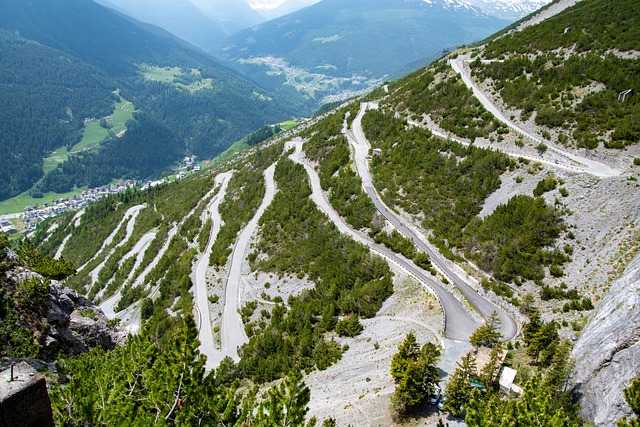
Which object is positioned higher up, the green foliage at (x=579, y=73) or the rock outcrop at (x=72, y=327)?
the green foliage at (x=579, y=73)

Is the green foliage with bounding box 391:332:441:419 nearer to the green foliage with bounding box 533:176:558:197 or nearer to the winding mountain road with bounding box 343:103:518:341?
the winding mountain road with bounding box 343:103:518:341

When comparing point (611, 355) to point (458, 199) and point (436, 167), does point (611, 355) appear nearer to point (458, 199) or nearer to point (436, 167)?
point (458, 199)

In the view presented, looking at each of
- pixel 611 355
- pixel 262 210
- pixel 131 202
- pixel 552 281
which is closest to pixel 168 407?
pixel 611 355

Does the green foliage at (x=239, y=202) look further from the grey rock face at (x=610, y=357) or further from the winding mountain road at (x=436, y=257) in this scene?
the grey rock face at (x=610, y=357)

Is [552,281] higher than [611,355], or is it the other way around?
[552,281]

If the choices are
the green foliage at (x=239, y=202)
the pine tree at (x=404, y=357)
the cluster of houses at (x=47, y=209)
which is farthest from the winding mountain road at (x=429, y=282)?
the cluster of houses at (x=47, y=209)

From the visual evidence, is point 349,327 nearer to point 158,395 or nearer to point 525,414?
point 158,395
